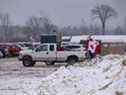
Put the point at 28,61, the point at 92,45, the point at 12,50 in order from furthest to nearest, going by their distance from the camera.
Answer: the point at 12,50 < the point at 28,61 < the point at 92,45

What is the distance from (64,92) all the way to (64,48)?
2331cm

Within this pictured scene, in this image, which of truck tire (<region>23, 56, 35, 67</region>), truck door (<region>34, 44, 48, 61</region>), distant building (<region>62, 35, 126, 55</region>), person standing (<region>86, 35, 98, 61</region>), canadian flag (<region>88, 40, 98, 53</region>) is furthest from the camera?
distant building (<region>62, 35, 126, 55</region>)

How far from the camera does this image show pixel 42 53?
121 feet

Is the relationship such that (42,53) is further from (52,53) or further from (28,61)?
(28,61)

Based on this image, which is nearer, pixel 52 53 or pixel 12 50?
pixel 52 53

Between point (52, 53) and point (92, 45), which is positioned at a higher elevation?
point (92, 45)

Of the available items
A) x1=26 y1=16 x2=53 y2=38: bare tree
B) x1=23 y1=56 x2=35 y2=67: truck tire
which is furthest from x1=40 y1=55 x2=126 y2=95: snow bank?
x1=26 y1=16 x2=53 y2=38: bare tree

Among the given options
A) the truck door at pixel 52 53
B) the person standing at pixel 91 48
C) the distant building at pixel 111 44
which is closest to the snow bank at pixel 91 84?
the person standing at pixel 91 48

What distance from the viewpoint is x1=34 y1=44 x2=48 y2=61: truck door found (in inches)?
1455

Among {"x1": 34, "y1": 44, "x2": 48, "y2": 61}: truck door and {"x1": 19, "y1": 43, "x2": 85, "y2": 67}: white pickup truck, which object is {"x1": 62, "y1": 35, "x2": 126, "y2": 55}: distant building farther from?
{"x1": 34, "y1": 44, "x2": 48, "y2": 61}: truck door

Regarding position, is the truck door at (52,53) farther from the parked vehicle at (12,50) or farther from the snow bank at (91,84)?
the parked vehicle at (12,50)

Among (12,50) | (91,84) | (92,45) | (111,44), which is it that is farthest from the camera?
(111,44)

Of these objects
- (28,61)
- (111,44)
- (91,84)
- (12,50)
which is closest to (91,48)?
(28,61)

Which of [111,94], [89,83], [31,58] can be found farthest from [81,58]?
[111,94]
